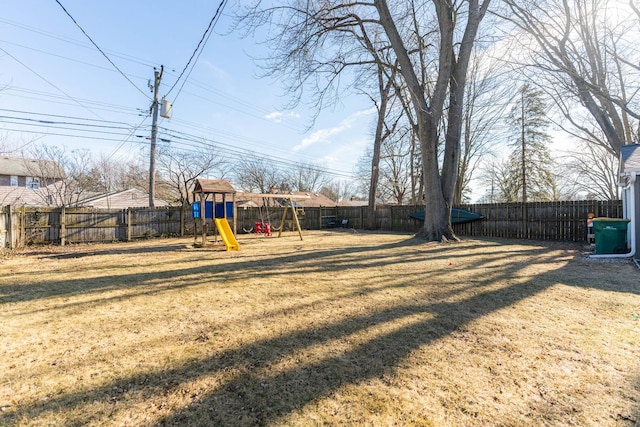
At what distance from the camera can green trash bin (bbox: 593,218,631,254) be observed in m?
6.73

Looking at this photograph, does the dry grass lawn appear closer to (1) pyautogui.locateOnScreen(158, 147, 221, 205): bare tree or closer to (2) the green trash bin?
(2) the green trash bin

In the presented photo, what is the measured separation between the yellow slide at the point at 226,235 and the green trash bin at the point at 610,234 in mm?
9467

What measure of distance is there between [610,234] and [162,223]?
49.8ft

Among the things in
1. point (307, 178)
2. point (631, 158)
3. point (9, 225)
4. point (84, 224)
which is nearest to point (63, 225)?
point (84, 224)

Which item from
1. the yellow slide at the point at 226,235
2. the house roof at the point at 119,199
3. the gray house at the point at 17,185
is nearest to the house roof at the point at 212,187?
the yellow slide at the point at 226,235

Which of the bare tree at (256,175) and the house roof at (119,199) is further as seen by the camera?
the bare tree at (256,175)

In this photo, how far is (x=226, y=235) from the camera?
8.85m

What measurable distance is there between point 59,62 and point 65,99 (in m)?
2.13

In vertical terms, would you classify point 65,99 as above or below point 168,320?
above

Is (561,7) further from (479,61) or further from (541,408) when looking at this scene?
(541,408)

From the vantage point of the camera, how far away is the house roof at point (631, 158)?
242 inches

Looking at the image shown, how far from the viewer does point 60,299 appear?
3.67m

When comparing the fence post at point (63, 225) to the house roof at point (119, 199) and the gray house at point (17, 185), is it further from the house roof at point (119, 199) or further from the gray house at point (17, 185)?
the gray house at point (17, 185)

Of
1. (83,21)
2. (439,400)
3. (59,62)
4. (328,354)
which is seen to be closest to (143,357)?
(328,354)
